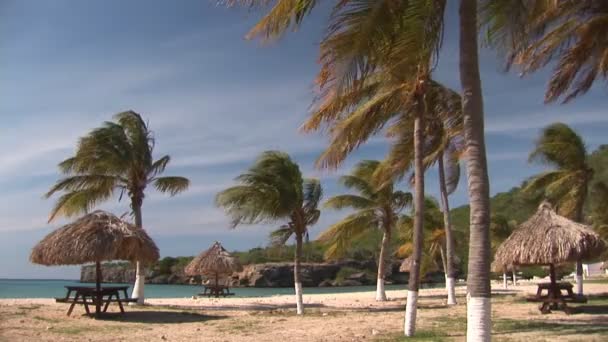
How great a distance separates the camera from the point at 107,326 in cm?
1352

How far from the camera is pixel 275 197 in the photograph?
16.2 metres

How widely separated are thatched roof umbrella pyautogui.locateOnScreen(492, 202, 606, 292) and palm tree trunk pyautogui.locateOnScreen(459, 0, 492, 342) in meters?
9.26

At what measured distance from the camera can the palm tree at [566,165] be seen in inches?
893

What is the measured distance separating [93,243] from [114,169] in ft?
19.9

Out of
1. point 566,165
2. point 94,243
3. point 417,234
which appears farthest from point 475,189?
point 566,165

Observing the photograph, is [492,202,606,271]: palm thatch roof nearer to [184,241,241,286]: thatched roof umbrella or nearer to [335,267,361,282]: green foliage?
[184,241,241,286]: thatched roof umbrella

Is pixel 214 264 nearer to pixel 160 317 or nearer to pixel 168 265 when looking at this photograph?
pixel 160 317

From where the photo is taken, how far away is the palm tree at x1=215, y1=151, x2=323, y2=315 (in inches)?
629

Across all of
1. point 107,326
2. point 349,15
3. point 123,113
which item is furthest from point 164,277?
point 349,15

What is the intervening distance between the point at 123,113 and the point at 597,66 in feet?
49.8

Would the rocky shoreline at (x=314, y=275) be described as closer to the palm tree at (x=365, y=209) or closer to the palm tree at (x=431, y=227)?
the palm tree at (x=431, y=227)

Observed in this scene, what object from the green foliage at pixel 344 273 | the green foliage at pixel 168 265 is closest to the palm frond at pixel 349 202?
the green foliage at pixel 344 273

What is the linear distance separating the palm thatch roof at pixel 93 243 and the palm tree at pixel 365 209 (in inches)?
296

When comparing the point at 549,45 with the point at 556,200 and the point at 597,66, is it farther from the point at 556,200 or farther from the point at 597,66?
the point at 556,200
